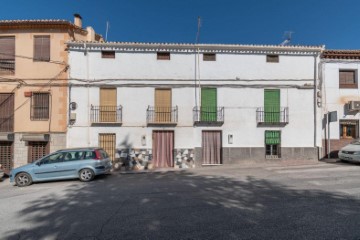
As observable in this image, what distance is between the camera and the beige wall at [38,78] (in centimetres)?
1191

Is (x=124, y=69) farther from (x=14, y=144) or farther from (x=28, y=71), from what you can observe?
(x=14, y=144)

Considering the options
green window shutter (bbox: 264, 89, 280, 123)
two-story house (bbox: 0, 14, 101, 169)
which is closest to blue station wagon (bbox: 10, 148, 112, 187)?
two-story house (bbox: 0, 14, 101, 169)

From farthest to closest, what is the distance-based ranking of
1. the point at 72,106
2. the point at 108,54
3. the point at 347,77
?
the point at 347,77 < the point at 108,54 < the point at 72,106

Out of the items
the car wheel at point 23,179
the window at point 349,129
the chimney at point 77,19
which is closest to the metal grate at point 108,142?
the car wheel at point 23,179

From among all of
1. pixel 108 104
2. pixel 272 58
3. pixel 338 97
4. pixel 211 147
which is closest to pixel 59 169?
pixel 108 104

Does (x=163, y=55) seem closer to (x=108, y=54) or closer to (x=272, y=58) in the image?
(x=108, y=54)

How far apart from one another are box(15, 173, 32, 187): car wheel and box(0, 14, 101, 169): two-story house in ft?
10.5

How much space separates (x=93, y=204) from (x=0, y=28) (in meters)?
12.6

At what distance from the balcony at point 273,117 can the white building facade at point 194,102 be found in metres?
0.06

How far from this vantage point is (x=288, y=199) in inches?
213

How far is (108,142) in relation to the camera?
12.1 metres

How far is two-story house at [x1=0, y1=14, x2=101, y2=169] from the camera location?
1183 cm

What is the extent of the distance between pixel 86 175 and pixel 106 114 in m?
4.19

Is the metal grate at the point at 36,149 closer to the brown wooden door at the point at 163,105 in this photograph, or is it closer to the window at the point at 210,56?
the brown wooden door at the point at 163,105
